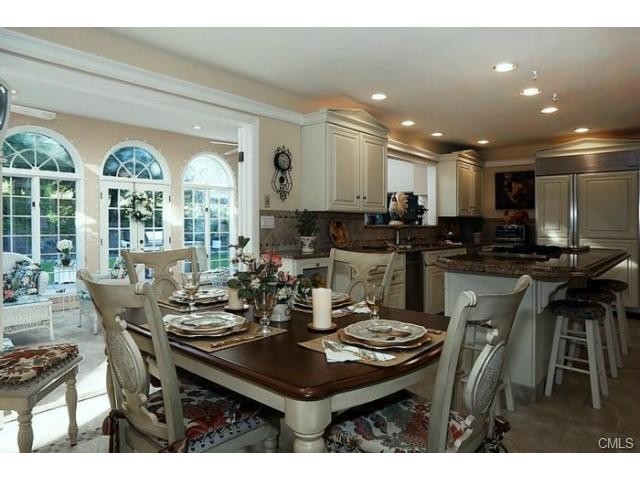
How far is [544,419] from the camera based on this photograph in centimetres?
243

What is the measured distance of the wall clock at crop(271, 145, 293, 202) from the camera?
3836mm

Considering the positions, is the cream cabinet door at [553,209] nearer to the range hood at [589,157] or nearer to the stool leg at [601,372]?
the range hood at [589,157]

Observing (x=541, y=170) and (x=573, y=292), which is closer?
(x=573, y=292)

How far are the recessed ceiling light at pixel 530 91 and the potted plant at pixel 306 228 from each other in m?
2.25

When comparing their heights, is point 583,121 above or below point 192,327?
above

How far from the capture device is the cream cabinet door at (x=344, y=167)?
3992 mm

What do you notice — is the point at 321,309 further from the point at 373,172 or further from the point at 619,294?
the point at 619,294

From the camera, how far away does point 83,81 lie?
8.46 feet

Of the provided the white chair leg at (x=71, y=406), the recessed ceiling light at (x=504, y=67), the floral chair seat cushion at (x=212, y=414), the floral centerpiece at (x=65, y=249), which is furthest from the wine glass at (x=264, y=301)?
the floral centerpiece at (x=65, y=249)

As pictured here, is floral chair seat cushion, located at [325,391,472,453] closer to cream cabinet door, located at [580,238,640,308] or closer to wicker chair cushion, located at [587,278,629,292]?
wicker chair cushion, located at [587,278,629,292]

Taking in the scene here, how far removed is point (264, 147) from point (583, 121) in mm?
3879

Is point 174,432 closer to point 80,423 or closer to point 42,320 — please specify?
point 80,423
